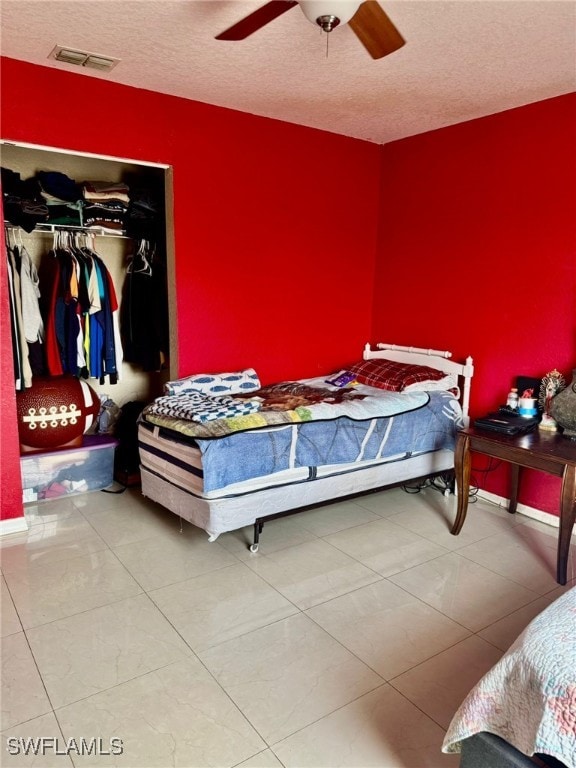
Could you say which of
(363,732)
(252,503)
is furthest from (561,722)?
(252,503)

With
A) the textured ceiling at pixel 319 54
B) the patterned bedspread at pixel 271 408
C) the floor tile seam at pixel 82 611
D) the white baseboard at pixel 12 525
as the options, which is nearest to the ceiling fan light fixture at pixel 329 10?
the textured ceiling at pixel 319 54

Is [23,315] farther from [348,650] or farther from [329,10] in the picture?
[348,650]

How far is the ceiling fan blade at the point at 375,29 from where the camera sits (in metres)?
1.79

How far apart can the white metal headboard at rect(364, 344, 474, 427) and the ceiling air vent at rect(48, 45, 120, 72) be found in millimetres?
2720

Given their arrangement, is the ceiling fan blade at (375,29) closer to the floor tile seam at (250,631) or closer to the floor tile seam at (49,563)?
the floor tile seam at (250,631)

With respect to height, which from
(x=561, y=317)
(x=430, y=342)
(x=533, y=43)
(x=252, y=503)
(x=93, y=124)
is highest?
(x=533, y=43)

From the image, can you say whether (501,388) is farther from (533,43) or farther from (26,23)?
(26,23)

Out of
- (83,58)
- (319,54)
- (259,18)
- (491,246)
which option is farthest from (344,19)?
(491,246)

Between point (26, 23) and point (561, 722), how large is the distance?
327 centimetres

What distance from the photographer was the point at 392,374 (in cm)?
383

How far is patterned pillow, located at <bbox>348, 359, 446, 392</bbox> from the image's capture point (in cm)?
369

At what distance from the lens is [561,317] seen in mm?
3227

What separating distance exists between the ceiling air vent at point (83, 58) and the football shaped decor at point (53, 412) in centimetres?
183

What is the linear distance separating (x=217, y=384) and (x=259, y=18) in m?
2.19
